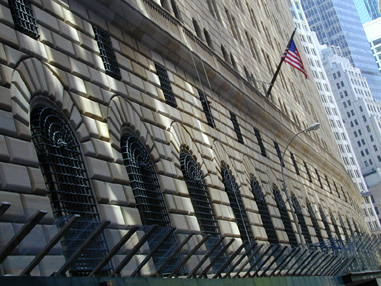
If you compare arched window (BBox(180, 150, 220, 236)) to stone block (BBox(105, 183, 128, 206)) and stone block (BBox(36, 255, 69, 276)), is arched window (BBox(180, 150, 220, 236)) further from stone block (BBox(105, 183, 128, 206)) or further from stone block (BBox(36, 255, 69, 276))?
stone block (BBox(36, 255, 69, 276))

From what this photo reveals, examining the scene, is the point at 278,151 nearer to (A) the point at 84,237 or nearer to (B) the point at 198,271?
(B) the point at 198,271

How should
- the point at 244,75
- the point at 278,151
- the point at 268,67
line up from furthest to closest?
1. the point at 268,67
2. the point at 278,151
3. the point at 244,75

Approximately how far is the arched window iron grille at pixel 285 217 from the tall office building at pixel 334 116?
109540 millimetres

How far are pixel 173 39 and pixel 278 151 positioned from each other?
16.7 meters

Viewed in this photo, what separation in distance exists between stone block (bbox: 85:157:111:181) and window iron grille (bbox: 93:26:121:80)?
11.3 ft

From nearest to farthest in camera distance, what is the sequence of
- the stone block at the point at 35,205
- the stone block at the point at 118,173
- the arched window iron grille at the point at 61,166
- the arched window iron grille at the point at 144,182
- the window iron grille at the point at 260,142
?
the stone block at the point at 35,205, the arched window iron grille at the point at 61,166, the stone block at the point at 118,173, the arched window iron grille at the point at 144,182, the window iron grille at the point at 260,142

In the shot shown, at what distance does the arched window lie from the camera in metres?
20.7

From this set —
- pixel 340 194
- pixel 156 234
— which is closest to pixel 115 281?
pixel 156 234

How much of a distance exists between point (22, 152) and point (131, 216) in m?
4.25

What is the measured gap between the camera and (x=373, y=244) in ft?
132

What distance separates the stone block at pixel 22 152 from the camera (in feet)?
40.2

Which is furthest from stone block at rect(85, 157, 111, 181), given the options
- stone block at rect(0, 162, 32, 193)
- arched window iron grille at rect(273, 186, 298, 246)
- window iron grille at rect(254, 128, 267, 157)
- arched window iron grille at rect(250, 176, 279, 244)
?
window iron grille at rect(254, 128, 267, 157)

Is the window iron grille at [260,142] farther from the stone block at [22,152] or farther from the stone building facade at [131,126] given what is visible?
the stone block at [22,152]

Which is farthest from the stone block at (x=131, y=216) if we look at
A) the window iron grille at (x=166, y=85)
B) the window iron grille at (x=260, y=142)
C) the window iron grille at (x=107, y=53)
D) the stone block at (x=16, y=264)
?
the window iron grille at (x=260, y=142)
